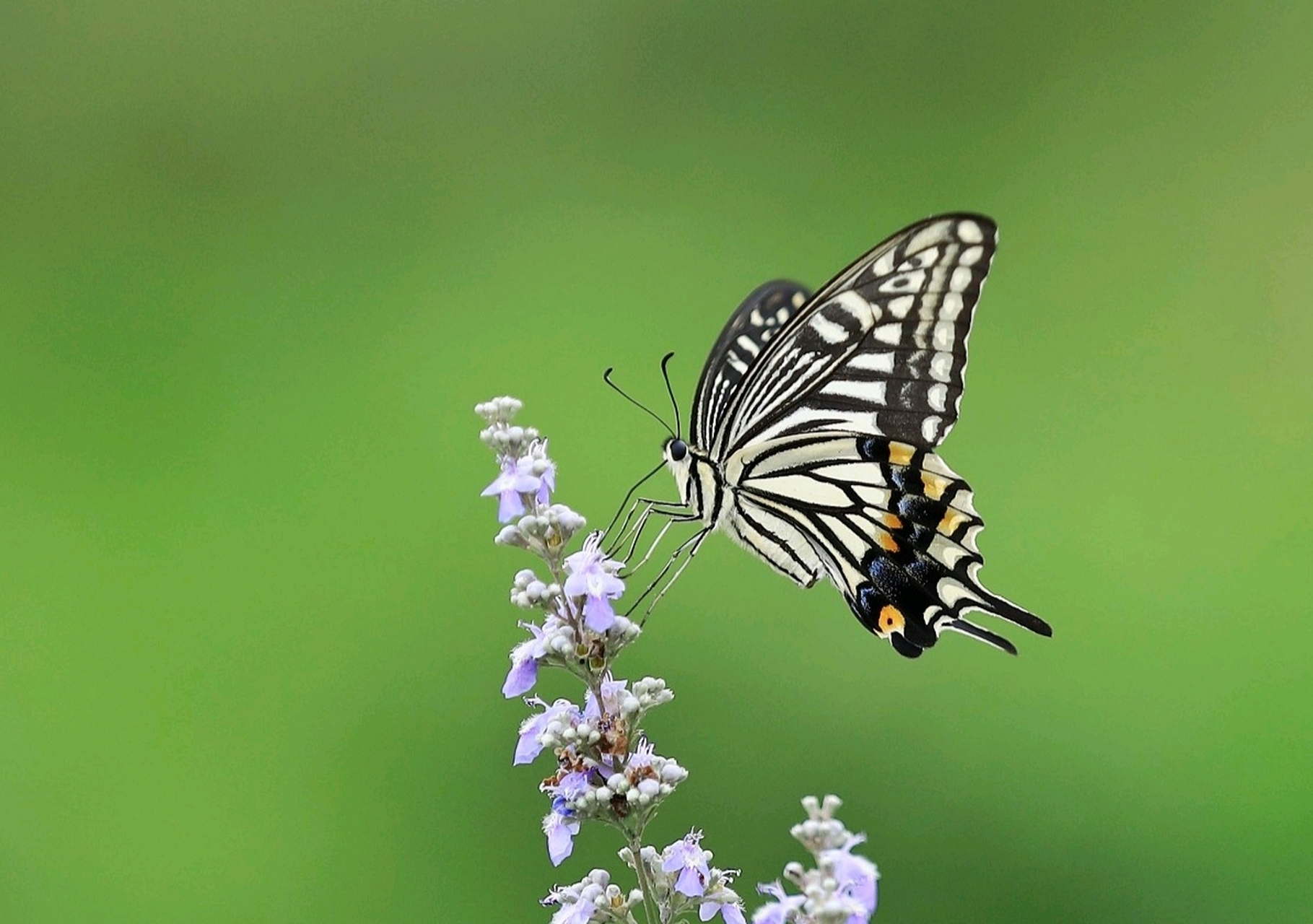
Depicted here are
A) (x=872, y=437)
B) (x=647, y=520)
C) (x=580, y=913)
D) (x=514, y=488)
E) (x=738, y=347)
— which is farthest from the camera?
(x=738, y=347)

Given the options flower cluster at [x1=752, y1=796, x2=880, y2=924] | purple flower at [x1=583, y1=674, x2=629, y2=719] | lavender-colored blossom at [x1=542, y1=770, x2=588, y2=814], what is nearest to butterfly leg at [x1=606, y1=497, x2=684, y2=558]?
purple flower at [x1=583, y1=674, x2=629, y2=719]

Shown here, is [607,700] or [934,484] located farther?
[934,484]

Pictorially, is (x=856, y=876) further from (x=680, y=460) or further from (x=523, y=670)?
(x=680, y=460)

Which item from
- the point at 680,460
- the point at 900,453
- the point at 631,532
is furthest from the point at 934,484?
the point at 631,532

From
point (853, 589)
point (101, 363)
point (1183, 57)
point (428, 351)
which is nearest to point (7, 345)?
point (101, 363)

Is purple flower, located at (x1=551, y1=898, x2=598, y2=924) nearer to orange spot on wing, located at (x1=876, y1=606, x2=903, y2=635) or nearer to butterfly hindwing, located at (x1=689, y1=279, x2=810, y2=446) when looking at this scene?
orange spot on wing, located at (x1=876, y1=606, x2=903, y2=635)

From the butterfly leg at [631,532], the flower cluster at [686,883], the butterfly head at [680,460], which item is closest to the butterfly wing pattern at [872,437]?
the butterfly head at [680,460]

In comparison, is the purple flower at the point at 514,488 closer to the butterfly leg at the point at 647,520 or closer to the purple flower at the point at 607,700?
the purple flower at the point at 607,700
